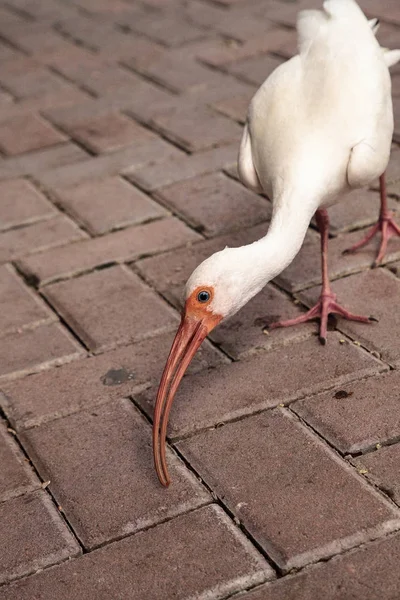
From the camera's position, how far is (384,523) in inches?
107

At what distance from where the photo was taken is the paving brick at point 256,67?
6300 millimetres

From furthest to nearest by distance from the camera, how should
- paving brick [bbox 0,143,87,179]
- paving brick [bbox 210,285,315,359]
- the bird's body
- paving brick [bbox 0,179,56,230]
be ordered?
paving brick [bbox 0,143,87,179], paving brick [bbox 0,179,56,230], paving brick [bbox 210,285,315,359], the bird's body

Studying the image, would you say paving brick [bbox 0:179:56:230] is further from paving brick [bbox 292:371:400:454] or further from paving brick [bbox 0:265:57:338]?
paving brick [bbox 292:371:400:454]

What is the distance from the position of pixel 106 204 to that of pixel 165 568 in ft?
8.58

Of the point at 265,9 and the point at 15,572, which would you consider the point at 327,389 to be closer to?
the point at 15,572

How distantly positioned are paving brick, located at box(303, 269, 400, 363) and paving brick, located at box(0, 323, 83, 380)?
0.96 m

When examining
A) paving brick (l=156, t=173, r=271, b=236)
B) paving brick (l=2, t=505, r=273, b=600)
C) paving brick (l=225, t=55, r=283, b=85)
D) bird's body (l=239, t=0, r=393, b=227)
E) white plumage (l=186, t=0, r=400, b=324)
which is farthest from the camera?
paving brick (l=225, t=55, r=283, b=85)

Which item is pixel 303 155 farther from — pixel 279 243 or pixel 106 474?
pixel 106 474

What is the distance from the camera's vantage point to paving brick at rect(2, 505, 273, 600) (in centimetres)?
262

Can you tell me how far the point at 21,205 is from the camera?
5078 millimetres

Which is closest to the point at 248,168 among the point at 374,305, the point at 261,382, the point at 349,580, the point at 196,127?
the point at 374,305

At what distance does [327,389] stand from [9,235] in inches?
80.0

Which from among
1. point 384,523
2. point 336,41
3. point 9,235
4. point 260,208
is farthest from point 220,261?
point 9,235

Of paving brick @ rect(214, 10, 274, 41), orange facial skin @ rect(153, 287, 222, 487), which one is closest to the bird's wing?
orange facial skin @ rect(153, 287, 222, 487)
